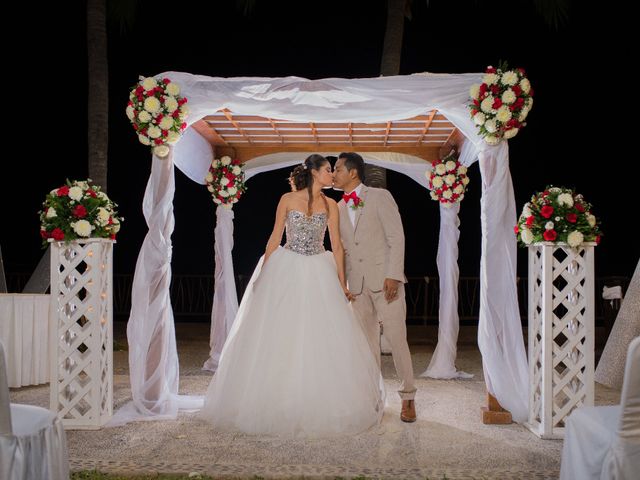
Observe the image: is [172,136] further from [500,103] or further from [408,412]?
[408,412]

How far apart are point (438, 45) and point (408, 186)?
4.36 m

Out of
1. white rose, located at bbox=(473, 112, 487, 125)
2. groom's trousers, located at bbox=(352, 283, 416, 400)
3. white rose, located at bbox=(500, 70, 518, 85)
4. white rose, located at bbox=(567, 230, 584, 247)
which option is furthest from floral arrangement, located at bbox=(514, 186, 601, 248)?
groom's trousers, located at bbox=(352, 283, 416, 400)

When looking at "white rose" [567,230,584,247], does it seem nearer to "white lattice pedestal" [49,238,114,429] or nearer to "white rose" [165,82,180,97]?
"white rose" [165,82,180,97]

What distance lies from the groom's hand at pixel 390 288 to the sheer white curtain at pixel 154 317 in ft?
6.23

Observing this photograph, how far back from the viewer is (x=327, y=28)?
62.2ft

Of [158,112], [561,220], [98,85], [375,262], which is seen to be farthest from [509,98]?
[98,85]

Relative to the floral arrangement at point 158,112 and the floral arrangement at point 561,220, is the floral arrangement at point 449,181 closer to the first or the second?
the floral arrangement at point 561,220

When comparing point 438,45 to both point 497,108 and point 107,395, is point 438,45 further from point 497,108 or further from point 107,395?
point 107,395

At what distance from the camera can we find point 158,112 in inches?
210

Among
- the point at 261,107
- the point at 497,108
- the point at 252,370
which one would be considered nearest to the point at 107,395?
the point at 252,370

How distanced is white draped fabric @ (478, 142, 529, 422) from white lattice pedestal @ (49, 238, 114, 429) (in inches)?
119

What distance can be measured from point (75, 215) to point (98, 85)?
539cm

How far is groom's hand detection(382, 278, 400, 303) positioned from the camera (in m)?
5.05

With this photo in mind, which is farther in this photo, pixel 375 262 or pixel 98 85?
pixel 98 85
